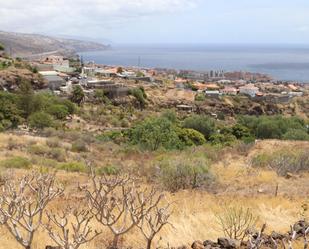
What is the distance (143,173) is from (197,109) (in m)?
45.8

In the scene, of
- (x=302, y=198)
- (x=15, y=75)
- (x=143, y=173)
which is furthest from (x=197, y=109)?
(x=302, y=198)

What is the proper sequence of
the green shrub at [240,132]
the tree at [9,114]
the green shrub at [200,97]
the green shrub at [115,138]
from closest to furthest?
the green shrub at [115,138] < the tree at [9,114] < the green shrub at [240,132] < the green shrub at [200,97]

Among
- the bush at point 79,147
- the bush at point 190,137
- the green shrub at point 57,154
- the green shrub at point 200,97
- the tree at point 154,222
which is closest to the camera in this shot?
the tree at point 154,222

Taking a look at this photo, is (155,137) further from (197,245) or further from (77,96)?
(77,96)

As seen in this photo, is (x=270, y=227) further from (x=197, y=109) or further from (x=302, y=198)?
(x=197, y=109)

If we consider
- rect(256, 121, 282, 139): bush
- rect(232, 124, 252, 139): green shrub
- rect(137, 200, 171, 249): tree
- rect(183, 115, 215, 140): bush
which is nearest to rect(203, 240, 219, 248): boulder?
rect(137, 200, 171, 249): tree

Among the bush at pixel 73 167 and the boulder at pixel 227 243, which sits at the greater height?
the boulder at pixel 227 243

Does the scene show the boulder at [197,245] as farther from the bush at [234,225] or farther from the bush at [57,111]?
the bush at [57,111]

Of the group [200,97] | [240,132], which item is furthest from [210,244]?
[200,97]

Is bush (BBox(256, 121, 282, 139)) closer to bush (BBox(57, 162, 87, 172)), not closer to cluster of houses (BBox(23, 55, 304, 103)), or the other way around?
bush (BBox(57, 162, 87, 172))

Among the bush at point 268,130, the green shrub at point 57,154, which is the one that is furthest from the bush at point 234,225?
the bush at point 268,130

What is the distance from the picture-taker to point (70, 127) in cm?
3744

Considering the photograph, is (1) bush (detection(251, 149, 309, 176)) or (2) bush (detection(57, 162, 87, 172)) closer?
(1) bush (detection(251, 149, 309, 176))

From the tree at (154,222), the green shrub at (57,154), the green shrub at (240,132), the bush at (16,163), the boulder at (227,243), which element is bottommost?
the green shrub at (240,132)
